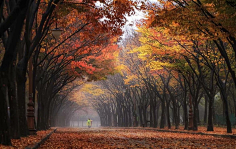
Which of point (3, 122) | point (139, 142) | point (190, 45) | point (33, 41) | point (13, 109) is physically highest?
point (190, 45)

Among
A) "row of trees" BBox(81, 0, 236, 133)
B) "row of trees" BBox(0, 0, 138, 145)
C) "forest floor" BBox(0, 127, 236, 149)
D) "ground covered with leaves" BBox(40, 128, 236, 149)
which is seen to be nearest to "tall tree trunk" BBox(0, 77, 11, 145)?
"row of trees" BBox(0, 0, 138, 145)

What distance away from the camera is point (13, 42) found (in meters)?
11.4

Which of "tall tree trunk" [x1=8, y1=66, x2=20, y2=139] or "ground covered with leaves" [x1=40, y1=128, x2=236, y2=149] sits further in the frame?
"tall tree trunk" [x1=8, y1=66, x2=20, y2=139]

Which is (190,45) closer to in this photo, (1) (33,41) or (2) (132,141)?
(2) (132,141)

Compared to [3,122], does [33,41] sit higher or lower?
higher

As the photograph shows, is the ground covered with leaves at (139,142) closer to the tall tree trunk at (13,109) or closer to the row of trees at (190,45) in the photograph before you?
the tall tree trunk at (13,109)

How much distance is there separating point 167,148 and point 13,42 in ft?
19.6

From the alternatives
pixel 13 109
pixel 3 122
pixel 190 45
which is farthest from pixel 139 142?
pixel 190 45

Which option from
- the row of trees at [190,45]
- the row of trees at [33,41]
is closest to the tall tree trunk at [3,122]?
the row of trees at [33,41]

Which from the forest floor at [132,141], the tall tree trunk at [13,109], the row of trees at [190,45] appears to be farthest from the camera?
the row of trees at [190,45]

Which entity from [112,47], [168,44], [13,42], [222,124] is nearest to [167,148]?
[13,42]

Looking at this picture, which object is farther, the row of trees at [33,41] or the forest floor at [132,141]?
the forest floor at [132,141]

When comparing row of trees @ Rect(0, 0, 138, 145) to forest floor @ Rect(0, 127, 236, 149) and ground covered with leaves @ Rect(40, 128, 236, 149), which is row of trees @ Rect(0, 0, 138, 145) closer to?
forest floor @ Rect(0, 127, 236, 149)

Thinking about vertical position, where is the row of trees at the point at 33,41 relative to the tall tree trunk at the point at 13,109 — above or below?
above
